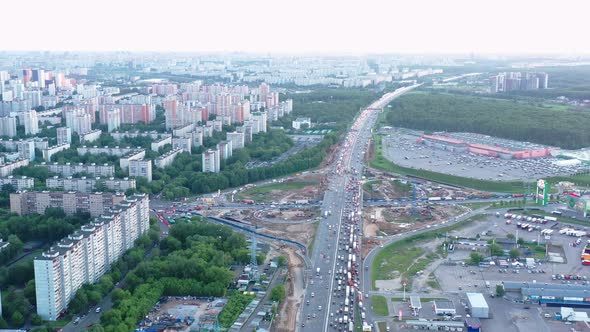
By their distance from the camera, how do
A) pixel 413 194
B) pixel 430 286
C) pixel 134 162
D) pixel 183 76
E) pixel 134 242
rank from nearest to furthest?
pixel 430 286 < pixel 134 242 < pixel 413 194 < pixel 134 162 < pixel 183 76

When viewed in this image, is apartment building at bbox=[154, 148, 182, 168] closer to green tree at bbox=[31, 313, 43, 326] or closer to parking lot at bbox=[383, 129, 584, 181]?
parking lot at bbox=[383, 129, 584, 181]

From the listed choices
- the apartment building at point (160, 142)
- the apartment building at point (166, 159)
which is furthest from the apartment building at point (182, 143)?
the apartment building at point (166, 159)

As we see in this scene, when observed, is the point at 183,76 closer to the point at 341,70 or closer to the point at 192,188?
the point at 341,70

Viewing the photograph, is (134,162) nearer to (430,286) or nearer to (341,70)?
(430,286)

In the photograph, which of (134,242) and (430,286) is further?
(134,242)

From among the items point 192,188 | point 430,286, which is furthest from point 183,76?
point 430,286

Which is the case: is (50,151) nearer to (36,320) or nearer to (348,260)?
(36,320)

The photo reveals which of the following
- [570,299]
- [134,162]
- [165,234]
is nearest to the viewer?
[570,299]
